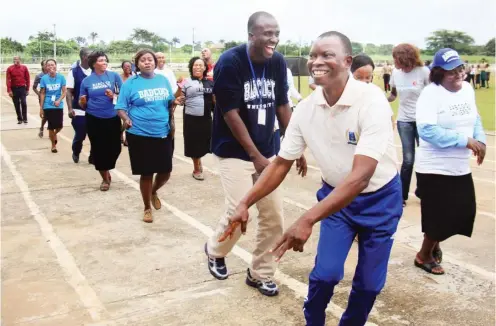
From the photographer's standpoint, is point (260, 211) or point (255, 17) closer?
point (255, 17)

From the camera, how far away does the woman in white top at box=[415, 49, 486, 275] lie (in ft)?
14.6

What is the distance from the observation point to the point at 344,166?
9.77 ft

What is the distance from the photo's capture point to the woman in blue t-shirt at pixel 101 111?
7.66 metres

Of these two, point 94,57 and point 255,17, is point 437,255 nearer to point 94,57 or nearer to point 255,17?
point 255,17

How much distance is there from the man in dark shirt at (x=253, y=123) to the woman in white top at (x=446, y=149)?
3.85 feet

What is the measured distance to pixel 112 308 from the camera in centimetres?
395

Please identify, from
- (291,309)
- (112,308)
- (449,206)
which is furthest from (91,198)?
(449,206)

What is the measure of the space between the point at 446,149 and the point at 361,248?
1828mm

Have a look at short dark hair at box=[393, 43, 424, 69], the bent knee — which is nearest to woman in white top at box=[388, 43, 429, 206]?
short dark hair at box=[393, 43, 424, 69]

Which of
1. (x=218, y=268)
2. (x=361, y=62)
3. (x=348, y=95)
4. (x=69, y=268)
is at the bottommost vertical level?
(x=69, y=268)

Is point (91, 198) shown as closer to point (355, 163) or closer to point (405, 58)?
point (405, 58)

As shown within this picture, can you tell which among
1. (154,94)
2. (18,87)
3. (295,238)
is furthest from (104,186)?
(18,87)

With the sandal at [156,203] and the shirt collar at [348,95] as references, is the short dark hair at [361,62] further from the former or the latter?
the sandal at [156,203]

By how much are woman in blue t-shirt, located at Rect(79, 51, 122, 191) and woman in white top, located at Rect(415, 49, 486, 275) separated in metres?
4.53
